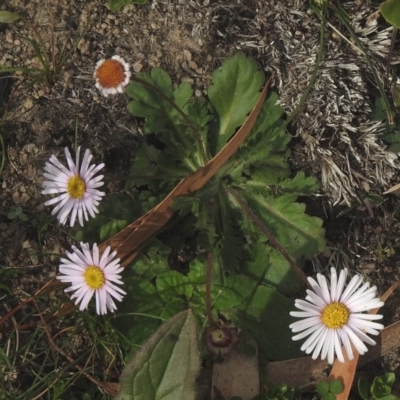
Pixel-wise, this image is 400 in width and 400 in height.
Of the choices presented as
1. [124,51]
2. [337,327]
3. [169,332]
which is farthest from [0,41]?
[337,327]

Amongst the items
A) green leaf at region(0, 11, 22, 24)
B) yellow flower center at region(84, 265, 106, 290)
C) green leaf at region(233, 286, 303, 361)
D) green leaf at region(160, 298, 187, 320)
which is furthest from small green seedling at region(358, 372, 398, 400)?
green leaf at region(0, 11, 22, 24)

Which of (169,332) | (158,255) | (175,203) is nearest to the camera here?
(169,332)

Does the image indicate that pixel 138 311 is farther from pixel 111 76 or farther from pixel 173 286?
pixel 111 76

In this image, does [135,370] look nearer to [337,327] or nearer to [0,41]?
[337,327]

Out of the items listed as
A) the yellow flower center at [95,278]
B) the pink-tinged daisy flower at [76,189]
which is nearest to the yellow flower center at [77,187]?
the pink-tinged daisy flower at [76,189]

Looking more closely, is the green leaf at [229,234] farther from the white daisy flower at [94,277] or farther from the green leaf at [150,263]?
the white daisy flower at [94,277]

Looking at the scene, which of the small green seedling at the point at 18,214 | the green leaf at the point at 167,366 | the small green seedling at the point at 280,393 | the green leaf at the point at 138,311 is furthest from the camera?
the small green seedling at the point at 18,214

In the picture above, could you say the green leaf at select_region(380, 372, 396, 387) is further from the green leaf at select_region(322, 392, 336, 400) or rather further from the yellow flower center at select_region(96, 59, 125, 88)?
the yellow flower center at select_region(96, 59, 125, 88)
